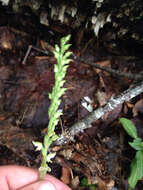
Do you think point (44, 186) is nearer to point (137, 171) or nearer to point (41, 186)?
point (41, 186)

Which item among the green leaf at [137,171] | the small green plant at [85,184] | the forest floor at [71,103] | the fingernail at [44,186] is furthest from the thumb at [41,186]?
the green leaf at [137,171]

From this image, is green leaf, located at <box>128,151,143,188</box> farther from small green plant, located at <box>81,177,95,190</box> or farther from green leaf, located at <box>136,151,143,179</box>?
small green plant, located at <box>81,177,95,190</box>

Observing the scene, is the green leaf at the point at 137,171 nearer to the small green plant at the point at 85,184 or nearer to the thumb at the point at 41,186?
the small green plant at the point at 85,184

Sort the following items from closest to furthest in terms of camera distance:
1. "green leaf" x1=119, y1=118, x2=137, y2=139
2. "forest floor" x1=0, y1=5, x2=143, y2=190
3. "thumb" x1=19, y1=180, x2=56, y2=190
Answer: "thumb" x1=19, y1=180, x2=56, y2=190
"forest floor" x1=0, y1=5, x2=143, y2=190
"green leaf" x1=119, y1=118, x2=137, y2=139

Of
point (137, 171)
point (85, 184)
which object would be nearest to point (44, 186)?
point (85, 184)

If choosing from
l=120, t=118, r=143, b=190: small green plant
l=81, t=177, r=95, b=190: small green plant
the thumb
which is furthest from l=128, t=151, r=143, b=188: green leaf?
the thumb

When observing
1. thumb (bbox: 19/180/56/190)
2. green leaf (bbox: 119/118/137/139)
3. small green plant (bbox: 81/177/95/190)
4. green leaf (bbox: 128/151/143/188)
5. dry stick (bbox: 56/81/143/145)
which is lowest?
small green plant (bbox: 81/177/95/190)

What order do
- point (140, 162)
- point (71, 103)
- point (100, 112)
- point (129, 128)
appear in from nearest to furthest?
point (100, 112)
point (140, 162)
point (129, 128)
point (71, 103)
